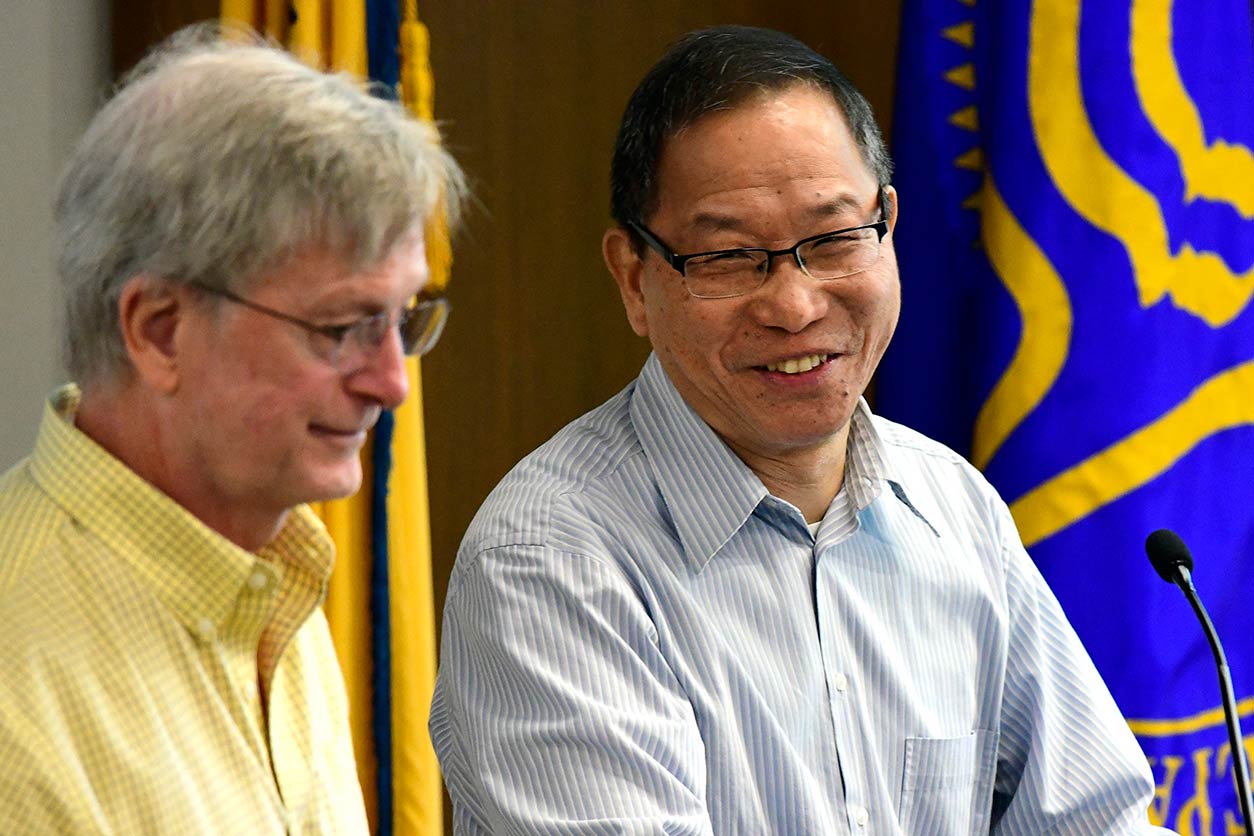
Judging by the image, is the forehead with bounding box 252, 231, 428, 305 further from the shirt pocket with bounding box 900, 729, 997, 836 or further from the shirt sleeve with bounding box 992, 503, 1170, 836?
the shirt sleeve with bounding box 992, 503, 1170, 836

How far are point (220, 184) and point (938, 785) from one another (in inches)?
40.2

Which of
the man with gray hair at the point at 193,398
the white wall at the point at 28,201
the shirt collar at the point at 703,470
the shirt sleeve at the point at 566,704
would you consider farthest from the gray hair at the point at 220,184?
the white wall at the point at 28,201

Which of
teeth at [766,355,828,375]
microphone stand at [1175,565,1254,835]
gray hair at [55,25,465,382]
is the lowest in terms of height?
microphone stand at [1175,565,1254,835]

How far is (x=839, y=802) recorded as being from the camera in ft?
5.01

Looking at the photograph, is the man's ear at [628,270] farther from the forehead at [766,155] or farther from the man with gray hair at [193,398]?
the man with gray hair at [193,398]

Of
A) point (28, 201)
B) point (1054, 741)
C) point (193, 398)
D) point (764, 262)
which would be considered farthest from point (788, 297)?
point (28, 201)

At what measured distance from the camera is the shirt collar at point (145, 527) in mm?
1029

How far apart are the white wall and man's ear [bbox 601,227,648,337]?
2.78 ft

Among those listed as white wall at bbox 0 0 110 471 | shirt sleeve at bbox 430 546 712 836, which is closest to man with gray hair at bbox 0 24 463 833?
shirt sleeve at bbox 430 546 712 836

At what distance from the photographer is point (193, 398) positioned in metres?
1.03

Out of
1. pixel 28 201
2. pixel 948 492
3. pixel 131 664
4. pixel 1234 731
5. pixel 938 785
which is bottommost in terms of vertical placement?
pixel 938 785

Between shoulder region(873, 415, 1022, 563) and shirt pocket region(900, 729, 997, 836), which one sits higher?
shoulder region(873, 415, 1022, 563)

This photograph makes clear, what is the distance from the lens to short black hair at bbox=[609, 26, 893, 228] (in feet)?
5.31

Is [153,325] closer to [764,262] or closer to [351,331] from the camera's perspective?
[351,331]
